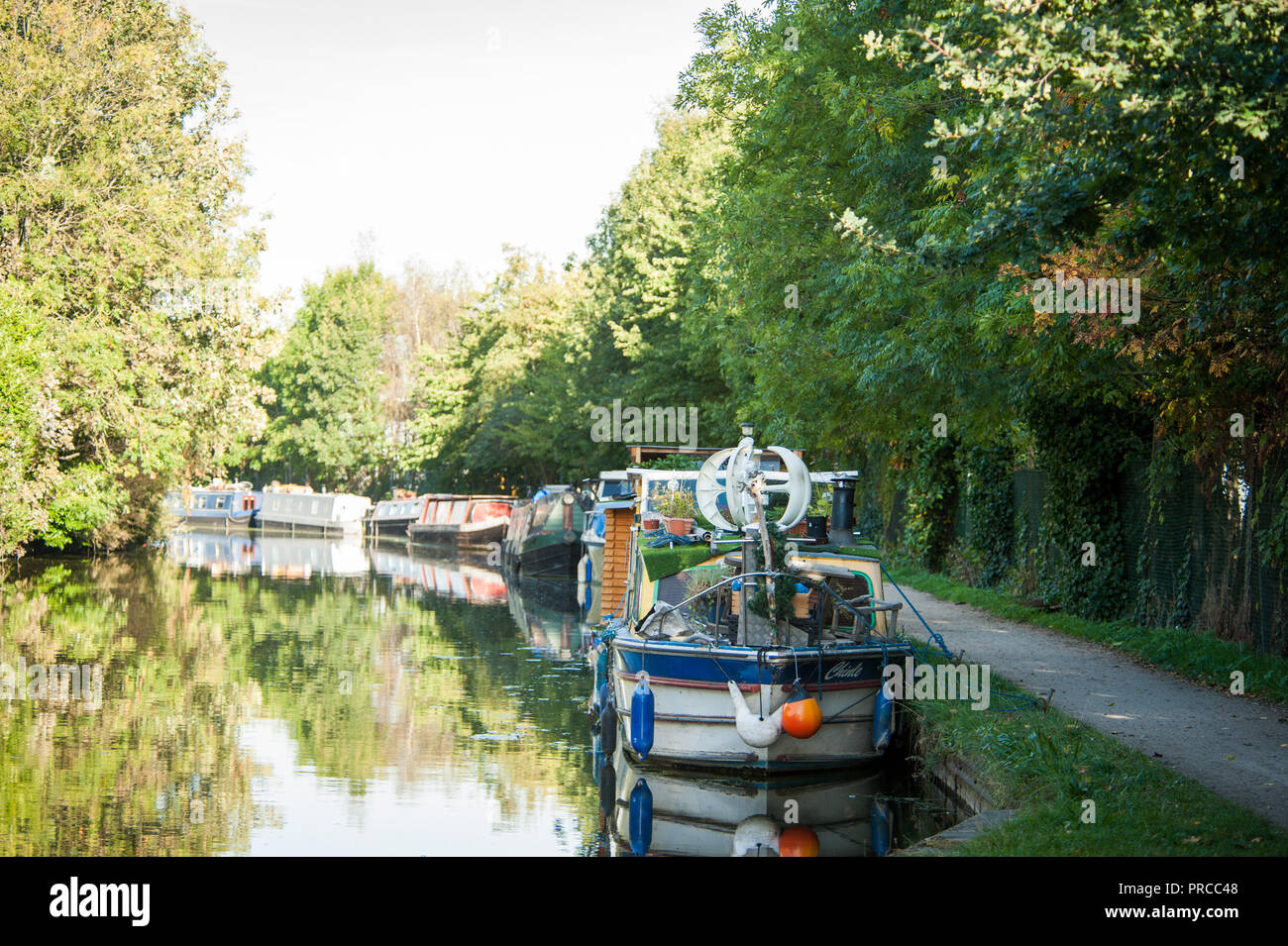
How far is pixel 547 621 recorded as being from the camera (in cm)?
2847

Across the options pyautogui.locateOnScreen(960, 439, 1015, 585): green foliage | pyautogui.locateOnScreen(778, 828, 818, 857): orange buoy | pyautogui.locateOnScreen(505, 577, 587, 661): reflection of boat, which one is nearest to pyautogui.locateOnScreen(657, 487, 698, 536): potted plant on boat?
pyautogui.locateOnScreen(778, 828, 818, 857): orange buoy

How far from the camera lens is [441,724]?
15.8 m

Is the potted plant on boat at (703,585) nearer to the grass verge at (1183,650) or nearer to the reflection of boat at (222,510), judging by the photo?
the grass verge at (1183,650)

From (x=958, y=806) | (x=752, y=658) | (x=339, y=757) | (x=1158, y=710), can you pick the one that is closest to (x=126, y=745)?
(x=339, y=757)

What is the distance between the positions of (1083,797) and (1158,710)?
3.81 metres

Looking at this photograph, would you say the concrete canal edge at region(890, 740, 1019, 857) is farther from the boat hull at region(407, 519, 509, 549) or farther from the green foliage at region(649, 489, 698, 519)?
the boat hull at region(407, 519, 509, 549)

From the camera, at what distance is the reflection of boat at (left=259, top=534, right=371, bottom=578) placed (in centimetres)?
4234

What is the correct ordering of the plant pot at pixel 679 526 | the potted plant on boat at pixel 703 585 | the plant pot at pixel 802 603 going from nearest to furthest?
the potted plant on boat at pixel 703 585
the plant pot at pixel 802 603
the plant pot at pixel 679 526

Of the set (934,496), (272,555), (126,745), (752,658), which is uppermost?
(934,496)

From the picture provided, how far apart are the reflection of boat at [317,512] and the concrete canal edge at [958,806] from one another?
200ft

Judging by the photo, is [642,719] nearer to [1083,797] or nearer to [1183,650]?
[1083,797]

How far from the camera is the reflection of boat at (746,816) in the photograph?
10.7m

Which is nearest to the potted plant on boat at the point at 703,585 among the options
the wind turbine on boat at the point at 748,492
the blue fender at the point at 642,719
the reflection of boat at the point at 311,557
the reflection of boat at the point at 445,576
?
the wind turbine on boat at the point at 748,492

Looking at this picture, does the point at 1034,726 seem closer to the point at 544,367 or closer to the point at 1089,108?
the point at 1089,108
